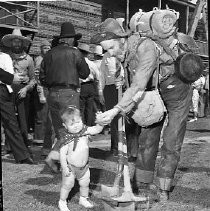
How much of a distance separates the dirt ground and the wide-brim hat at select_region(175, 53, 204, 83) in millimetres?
1270

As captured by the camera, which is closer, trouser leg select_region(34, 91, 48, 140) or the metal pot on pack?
the metal pot on pack

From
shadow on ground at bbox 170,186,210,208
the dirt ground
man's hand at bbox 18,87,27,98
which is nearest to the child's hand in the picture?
the dirt ground

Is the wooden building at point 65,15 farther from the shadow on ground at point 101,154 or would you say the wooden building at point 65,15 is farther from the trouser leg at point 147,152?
the trouser leg at point 147,152

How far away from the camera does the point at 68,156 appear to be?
16.5 feet

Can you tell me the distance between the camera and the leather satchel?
501 centimetres

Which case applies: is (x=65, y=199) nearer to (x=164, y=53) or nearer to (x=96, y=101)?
(x=164, y=53)

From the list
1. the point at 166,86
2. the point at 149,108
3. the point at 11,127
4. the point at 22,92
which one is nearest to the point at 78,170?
the point at 149,108

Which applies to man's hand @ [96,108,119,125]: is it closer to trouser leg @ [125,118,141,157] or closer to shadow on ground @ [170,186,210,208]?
shadow on ground @ [170,186,210,208]

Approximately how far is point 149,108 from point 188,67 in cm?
63

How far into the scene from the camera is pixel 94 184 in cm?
624

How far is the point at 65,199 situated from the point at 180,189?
63.2 inches

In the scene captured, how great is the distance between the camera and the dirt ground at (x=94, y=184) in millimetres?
5199

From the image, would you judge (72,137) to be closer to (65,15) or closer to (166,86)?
(166,86)

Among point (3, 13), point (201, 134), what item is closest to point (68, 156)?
point (201, 134)
